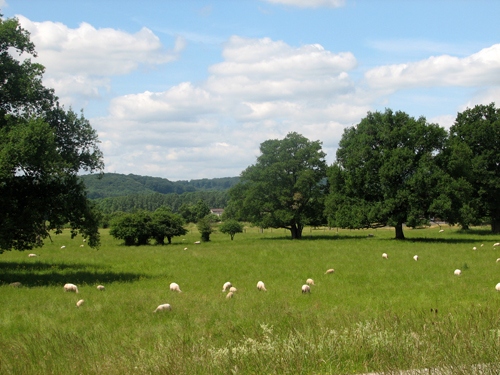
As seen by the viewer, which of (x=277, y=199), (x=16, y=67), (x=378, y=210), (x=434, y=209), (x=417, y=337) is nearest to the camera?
(x=417, y=337)

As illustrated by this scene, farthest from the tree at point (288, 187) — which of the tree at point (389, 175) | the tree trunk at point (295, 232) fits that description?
the tree at point (389, 175)

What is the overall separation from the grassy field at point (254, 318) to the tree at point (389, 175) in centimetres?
1231

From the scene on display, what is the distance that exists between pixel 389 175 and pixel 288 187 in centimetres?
1574

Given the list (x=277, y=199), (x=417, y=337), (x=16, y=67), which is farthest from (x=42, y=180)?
(x=277, y=199)

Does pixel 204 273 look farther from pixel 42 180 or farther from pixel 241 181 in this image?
pixel 241 181

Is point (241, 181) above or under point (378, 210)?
above

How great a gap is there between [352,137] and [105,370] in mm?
43510

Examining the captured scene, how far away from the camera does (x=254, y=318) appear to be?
1058 centimetres

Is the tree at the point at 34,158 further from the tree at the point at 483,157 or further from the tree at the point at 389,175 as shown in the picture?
the tree at the point at 483,157

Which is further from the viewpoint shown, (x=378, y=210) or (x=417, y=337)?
(x=378, y=210)

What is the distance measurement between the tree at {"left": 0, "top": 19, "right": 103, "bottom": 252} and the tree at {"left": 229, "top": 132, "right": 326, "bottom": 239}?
3072 cm

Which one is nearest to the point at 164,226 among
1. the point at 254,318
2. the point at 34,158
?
the point at 34,158

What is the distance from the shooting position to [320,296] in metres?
14.5

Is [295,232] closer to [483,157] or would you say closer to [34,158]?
[483,157]
